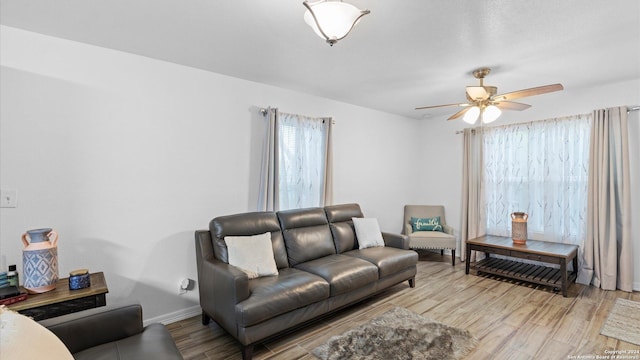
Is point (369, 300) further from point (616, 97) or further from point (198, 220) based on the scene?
point (616, 97)

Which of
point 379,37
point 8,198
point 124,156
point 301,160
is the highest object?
point 379,37

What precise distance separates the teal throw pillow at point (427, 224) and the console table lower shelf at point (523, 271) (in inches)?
29.4

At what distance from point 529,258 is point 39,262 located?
15.3 ft

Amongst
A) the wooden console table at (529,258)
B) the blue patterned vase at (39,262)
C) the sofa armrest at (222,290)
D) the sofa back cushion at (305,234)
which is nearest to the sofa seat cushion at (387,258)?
the sofa back cushion at (305,234)

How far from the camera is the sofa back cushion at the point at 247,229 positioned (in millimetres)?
2736

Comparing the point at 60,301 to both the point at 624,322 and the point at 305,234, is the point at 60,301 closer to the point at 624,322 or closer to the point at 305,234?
the point at 305,234

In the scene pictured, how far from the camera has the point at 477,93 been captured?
9.36 ft

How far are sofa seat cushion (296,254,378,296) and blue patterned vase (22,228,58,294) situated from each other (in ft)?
6.29

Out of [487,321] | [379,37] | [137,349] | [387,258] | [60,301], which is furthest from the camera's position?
[387,258]

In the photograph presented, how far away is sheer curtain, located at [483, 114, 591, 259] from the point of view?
376 centimetres

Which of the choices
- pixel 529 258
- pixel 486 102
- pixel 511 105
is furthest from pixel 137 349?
pixel 529 258

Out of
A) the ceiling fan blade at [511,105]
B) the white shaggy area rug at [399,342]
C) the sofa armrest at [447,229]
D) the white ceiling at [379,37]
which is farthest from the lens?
the sofa armrest at [447,229]

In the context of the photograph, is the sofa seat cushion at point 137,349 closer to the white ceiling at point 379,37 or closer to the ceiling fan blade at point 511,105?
the white ceiling at point 379,37

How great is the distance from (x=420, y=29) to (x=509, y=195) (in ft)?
10.8
